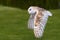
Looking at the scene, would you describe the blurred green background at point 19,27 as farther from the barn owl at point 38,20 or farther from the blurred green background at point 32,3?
the blurred green background at point 32,3

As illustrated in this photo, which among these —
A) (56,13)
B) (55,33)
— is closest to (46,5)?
(56,13)

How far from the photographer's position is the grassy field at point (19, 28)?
620cm

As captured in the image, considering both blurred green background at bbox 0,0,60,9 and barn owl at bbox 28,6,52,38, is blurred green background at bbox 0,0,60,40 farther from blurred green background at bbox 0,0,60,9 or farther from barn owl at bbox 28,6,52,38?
blurred green background at bbox 0,0,60,9

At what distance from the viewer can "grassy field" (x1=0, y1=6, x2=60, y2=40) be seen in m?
6.20

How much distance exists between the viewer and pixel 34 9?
4.50 metres

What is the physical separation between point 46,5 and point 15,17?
158 inches

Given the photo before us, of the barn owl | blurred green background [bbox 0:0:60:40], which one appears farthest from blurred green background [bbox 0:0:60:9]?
the barn owl

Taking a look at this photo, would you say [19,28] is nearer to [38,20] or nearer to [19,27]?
[19,27]

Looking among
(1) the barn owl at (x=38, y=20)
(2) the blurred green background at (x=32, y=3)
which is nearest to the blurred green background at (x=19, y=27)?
(1) the barn owl at (x=38, y=20)

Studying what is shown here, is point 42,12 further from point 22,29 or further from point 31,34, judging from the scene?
point 22,29

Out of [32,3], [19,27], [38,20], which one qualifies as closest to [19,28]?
[19,27]

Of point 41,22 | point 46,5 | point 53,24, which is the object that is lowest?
point 46,5

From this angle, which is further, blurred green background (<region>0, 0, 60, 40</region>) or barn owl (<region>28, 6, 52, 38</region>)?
blurred green background (<region>0, 0, 60, 40</region>)

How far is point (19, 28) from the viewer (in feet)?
23.0
